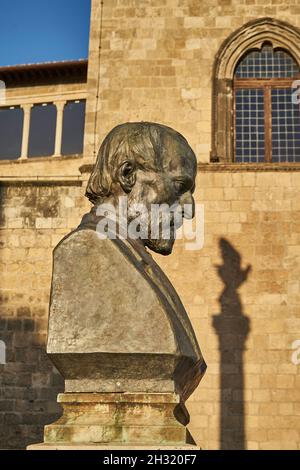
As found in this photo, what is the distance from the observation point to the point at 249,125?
14.8 metres

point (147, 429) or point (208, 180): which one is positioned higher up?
point (208, 180)

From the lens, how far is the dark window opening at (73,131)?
79.9 ft

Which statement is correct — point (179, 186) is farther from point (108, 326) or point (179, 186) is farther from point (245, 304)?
point (245, 304)

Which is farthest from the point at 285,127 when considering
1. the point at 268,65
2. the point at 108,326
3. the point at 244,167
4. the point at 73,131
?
the point at 108,326

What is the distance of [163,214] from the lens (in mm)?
3996

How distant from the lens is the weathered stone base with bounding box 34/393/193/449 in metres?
3.38

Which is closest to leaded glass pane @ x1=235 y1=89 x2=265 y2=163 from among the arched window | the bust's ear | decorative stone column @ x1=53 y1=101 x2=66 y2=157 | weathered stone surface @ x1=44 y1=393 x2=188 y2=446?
the arched window

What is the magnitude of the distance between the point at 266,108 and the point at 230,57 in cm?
109

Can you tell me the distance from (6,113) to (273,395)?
48.7 ft

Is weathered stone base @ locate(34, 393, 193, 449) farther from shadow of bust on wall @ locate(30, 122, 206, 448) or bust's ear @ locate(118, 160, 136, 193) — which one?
bust's ear @ locate(118, 160, 136, 193)
